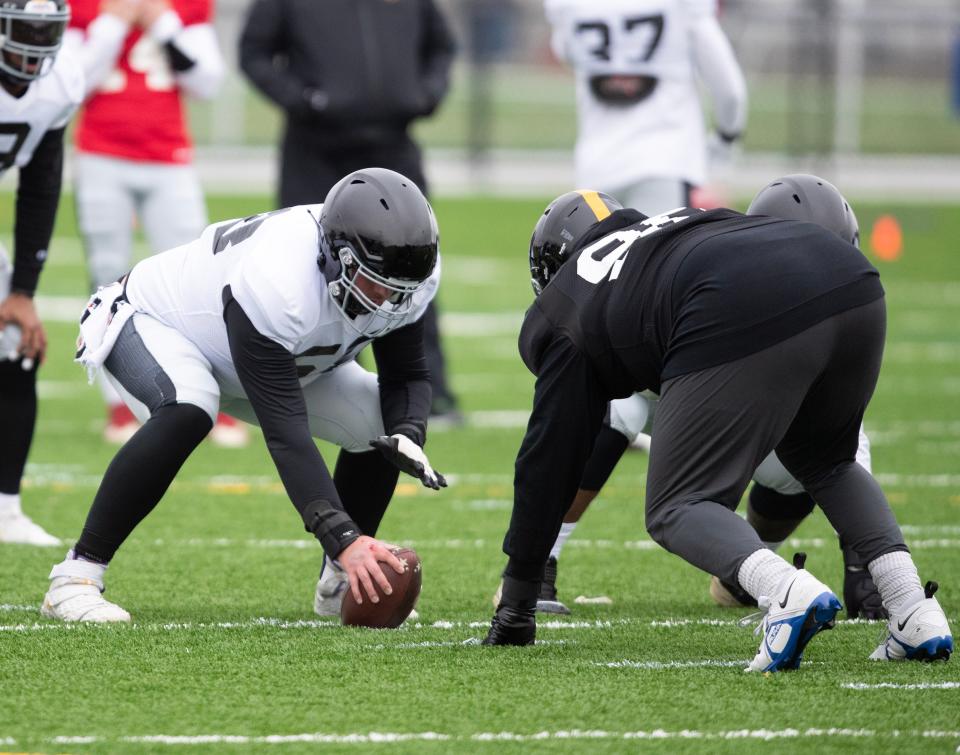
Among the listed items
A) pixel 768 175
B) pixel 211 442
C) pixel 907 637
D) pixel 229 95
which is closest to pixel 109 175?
pixel 211 442

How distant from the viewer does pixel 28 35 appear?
17.5ft

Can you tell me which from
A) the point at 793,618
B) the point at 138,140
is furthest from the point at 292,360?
the point at 138,140

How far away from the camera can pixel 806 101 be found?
990 inches

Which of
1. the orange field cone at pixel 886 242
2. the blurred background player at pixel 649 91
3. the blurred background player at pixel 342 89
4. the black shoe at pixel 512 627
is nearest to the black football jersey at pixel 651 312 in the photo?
the black shoe at pixel 512 627

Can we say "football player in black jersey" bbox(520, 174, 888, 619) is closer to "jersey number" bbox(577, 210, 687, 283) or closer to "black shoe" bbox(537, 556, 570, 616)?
"black shoe" bbox(537, 556, 570, 616)

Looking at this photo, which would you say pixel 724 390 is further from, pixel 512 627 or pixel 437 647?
pixel 437 647

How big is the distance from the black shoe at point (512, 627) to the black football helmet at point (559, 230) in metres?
0.78

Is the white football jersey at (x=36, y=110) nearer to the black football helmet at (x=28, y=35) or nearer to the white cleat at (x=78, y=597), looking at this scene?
the black football helmet at (x=28, y=35)

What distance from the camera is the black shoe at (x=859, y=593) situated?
4742mm

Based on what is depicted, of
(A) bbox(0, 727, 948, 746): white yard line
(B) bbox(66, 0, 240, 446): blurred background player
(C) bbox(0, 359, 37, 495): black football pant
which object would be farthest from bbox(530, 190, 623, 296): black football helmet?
(B) bbox(66, 0, 240, 446): blurred background player

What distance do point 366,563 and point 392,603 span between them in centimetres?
27

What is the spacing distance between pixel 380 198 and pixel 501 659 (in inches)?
44.9

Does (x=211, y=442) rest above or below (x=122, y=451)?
below

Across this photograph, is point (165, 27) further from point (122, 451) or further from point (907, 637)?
point (907, 637)
